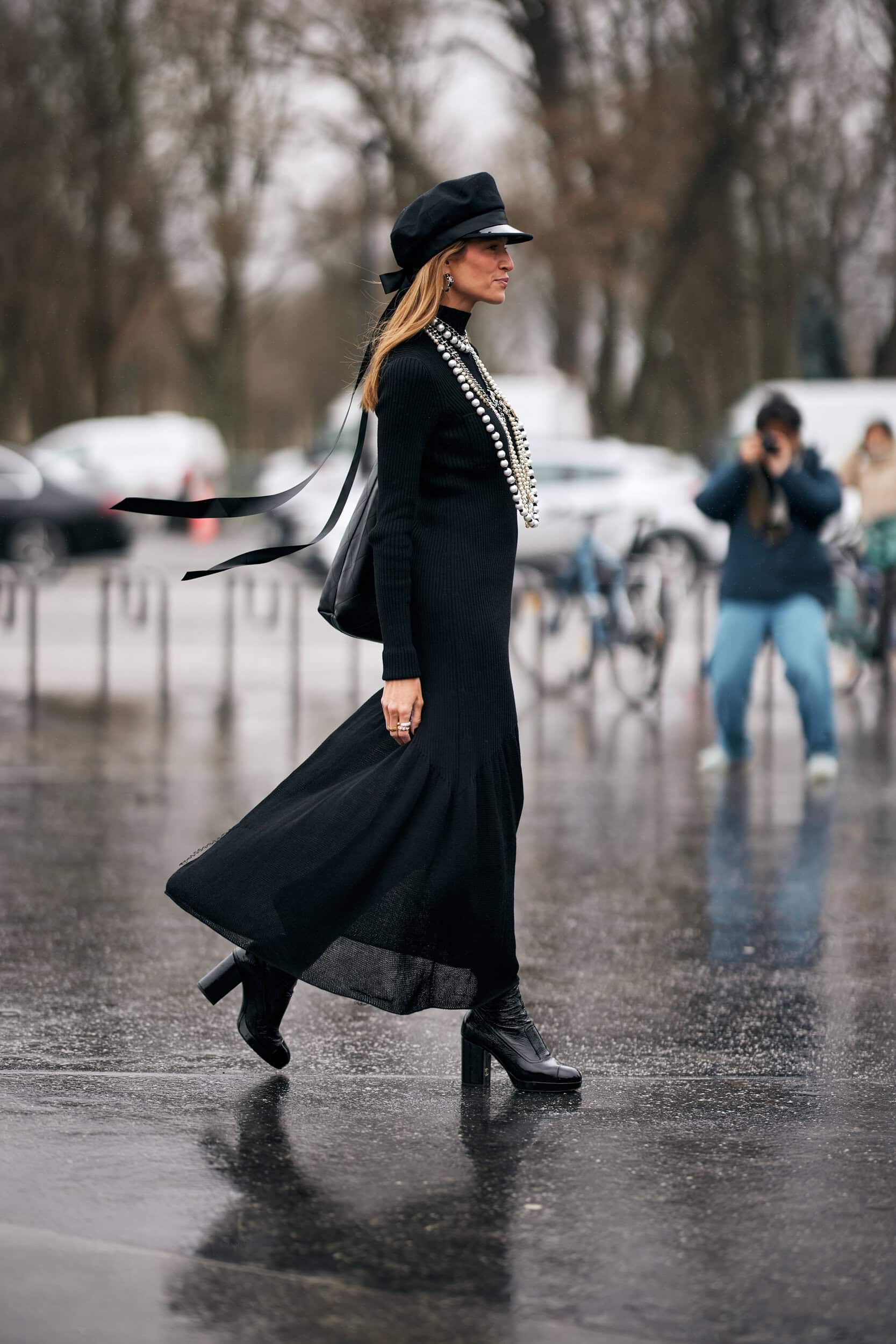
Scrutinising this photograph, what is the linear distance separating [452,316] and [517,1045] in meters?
1.65

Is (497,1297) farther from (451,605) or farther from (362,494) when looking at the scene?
(362,494)

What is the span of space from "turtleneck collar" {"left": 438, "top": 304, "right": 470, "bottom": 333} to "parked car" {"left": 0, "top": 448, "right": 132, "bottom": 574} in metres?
23.3

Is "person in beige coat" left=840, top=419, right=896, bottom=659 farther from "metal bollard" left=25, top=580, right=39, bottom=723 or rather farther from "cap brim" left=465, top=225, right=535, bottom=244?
"cap brim" left=465, top=225, right=535, bottom=244

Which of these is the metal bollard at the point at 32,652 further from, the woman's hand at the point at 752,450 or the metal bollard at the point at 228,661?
Answer: the woman's hand at the point at 752,450

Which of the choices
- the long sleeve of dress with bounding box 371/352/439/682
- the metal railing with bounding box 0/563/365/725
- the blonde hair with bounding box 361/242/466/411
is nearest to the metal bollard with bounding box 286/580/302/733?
the metal railing with bounding box 0/563/365/725

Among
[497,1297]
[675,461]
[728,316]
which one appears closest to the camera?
[497,1297]

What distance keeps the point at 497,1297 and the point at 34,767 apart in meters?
7.66

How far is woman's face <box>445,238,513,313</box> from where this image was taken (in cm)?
475

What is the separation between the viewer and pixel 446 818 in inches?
185

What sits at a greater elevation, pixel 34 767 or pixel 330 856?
pixel 330 856

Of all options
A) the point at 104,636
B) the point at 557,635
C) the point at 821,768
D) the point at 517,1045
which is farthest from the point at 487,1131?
the point at 557,635

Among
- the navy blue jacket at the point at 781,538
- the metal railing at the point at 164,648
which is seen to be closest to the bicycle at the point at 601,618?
the metal railing at the point at 164,648

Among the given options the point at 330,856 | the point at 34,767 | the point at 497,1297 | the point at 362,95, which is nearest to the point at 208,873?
the point at 330,856

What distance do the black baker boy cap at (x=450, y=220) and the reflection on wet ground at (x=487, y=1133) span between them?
1.89 m
